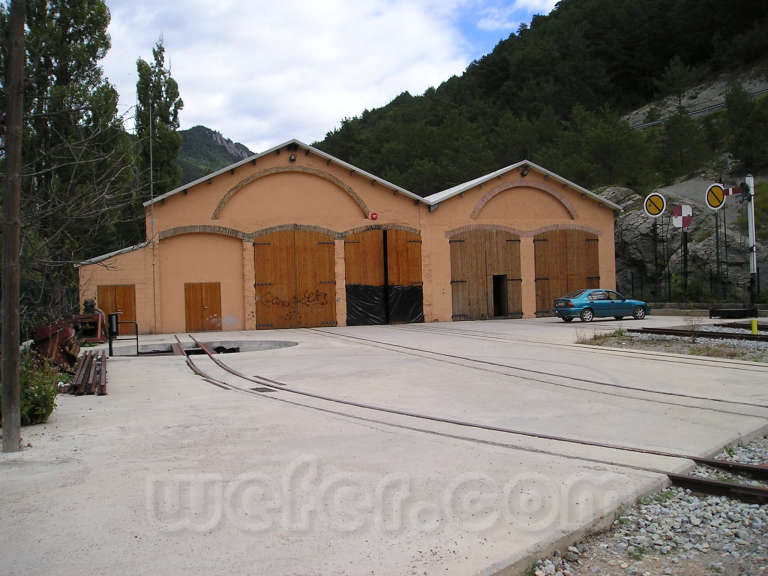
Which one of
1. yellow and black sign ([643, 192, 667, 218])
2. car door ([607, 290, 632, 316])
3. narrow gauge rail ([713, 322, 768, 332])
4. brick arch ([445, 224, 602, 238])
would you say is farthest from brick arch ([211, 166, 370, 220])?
narrow gauge rail ([713, 322, 768, 332])

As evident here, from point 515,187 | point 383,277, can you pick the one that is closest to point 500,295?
point 515,187

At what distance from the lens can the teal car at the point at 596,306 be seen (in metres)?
24.2

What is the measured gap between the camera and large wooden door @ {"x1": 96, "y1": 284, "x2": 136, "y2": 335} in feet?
77.8

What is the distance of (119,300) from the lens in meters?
23.8

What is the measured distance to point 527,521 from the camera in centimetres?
426

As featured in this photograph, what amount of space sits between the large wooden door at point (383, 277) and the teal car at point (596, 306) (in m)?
6.18

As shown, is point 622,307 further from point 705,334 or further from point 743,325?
point 705,334

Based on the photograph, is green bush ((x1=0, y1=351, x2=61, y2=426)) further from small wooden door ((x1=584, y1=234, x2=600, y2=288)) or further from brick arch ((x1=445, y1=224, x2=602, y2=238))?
small wooden door ((x1=584, y1=234, x2=600, y2=288))

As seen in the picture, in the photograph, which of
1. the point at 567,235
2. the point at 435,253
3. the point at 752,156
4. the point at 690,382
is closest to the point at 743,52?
the point at 752,156

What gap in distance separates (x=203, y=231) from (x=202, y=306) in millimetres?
2938

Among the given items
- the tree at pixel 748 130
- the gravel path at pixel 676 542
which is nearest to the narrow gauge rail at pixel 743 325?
the gravel path at pixel 676 542

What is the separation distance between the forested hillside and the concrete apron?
34.1 meters

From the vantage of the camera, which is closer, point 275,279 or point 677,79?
Result: point 275,279

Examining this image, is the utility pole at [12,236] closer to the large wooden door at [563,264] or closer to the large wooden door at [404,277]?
the large wooden door at [404,277]
